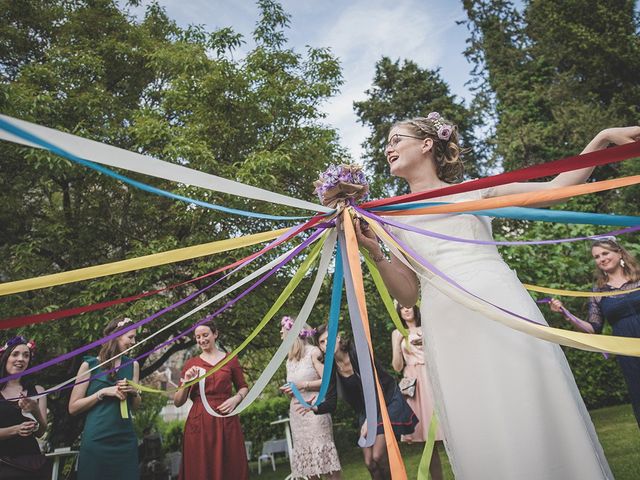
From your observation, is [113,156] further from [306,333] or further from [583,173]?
[306,333]

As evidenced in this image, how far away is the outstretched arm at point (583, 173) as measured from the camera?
1.53 m

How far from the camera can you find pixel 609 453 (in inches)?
211

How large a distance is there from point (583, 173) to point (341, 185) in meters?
0.94

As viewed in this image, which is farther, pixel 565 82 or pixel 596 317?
pixel 565 82

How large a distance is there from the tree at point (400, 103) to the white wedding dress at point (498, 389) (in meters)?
19.2

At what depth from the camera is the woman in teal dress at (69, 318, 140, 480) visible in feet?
12.4

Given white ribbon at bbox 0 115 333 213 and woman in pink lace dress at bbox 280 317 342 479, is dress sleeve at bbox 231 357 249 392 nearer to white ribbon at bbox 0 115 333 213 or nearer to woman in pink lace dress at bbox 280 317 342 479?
woman in pink lace dress at bbox 280 317 342 479

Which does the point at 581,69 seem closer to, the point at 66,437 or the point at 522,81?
the point at 522,81

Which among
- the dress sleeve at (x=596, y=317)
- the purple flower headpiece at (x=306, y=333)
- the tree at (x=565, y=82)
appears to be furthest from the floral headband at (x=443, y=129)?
the tree at (x=565, y=82)

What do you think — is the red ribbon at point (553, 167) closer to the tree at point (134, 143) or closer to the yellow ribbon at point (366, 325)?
the yellow ribbon at point (366, 325)

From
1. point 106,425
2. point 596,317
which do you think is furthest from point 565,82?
point 106,425

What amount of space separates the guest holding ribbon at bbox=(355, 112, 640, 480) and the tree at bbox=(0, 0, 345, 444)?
18.4 feet

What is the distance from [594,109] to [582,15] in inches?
148

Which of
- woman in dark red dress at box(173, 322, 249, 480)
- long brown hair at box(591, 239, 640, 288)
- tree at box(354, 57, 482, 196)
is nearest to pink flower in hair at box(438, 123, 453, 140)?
long brown hair at box(591, 239, 640, 288)
